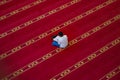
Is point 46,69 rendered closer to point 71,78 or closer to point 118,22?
point 71,78

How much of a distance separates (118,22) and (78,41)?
66 centimetres

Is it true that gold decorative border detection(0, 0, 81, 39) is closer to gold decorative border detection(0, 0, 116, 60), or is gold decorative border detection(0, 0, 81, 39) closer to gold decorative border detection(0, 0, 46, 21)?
gold decorative border detection(0, 0, 46, 21)

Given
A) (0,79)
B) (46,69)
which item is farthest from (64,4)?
(0,79)

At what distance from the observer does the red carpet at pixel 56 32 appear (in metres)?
2.76

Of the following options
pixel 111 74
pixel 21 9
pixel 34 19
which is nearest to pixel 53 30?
pixel 34 19

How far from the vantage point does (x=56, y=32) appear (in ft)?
10.5

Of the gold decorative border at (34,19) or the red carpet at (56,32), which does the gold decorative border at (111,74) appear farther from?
the gold decorative border at (34,19)

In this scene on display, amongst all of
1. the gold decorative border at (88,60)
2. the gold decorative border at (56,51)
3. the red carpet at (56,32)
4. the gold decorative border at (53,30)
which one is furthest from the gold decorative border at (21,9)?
the gold decorative border at (88,60)

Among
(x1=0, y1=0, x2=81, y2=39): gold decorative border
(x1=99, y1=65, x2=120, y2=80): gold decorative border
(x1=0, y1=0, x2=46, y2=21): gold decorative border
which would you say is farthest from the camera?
(x1=0, y1=0, x2=46, y2=21): gold decorative border

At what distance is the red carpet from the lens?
2.76 meters

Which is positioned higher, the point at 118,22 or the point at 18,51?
the point at 18,51

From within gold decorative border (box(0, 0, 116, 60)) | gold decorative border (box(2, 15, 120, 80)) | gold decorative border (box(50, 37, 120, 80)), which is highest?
gold decorative border (box(0, 0, 116, 60))

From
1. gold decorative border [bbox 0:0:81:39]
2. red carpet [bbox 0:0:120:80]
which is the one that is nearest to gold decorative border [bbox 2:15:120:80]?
red carpet [bbox 0:0:120:80]

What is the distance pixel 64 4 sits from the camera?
3.60 meters
